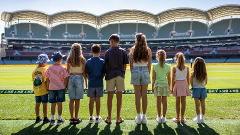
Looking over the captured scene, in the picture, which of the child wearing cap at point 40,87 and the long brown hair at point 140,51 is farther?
the child wearing cap at point 40,87

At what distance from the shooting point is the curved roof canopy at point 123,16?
4659 cm

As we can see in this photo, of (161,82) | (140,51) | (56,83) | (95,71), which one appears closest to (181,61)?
(161,82)

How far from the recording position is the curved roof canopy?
46.6 meters

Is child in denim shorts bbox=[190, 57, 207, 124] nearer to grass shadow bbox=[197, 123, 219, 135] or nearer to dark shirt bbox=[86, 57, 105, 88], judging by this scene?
grass shadow bbox=[197, 123, 219, 135]

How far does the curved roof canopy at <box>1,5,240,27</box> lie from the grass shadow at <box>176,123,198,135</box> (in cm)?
4916

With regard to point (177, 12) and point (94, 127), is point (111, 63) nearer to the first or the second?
point (94, 127)

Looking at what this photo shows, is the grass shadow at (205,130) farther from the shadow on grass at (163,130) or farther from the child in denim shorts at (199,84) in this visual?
the shadow on grass at (163,130)

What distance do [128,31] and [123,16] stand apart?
29.2 feet

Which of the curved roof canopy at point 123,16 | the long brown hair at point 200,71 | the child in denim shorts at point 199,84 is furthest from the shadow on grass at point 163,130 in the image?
the curved roof canopy at point 123,16

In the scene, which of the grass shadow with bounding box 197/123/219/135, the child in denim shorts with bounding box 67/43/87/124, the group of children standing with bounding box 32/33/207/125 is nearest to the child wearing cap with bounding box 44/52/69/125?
the group of children standing with bounding box 32/33/207/125

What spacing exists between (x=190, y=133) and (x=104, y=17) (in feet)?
175

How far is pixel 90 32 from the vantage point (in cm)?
5994

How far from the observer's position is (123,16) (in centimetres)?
5172

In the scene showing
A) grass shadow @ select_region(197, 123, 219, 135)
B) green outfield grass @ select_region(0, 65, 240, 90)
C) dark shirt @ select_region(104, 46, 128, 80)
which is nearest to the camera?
grass shadow @ select_region(197, 123, 219, 135)
